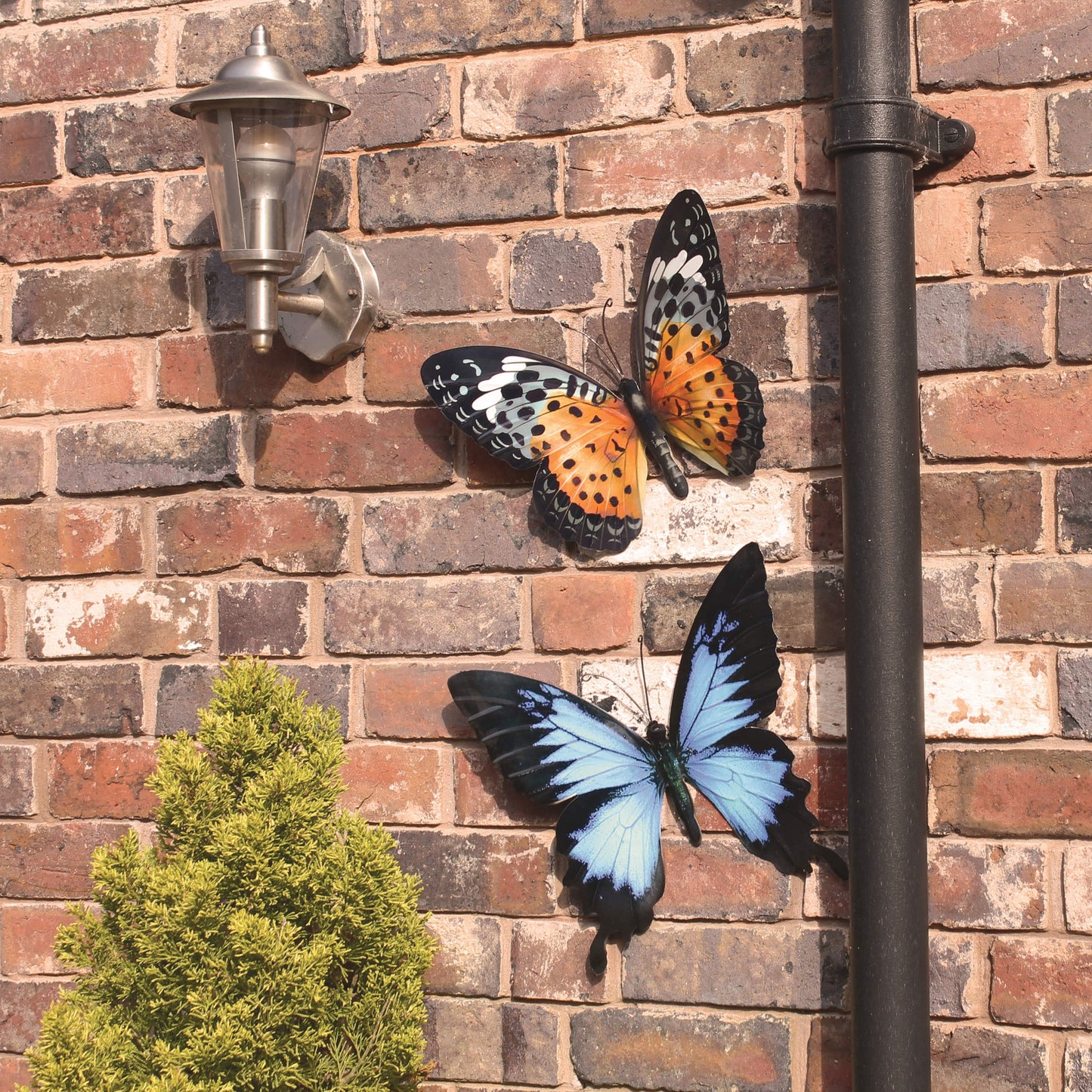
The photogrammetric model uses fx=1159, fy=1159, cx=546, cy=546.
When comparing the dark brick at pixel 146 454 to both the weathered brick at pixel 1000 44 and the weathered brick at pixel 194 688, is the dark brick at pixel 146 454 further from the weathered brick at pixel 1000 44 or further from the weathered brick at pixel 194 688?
the weathered brick at pixel 1000 44

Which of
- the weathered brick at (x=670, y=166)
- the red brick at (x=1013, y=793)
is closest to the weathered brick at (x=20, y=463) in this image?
the weathered brick at (x=670, y=166)

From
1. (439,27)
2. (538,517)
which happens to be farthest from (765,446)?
(439,27)

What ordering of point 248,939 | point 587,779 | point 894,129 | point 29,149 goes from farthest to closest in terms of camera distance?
point 29,149 < point 587,779 < point 894,129 < point 248,939

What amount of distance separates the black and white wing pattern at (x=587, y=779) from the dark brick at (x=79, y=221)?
2.50ft

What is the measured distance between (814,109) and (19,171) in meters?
1.07

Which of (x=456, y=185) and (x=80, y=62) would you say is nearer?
(x=456, y=185)

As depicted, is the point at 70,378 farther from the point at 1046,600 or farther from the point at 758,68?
the point at 1046,600

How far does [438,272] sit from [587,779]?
0.66 metres

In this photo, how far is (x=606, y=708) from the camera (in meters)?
1.42

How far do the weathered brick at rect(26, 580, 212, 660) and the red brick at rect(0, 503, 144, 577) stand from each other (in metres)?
0.02

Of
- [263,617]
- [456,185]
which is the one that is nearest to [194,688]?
[263,617]

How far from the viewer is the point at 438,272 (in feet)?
4.86

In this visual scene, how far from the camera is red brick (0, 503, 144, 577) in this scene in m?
1.55

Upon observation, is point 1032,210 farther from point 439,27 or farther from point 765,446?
point 439,27
